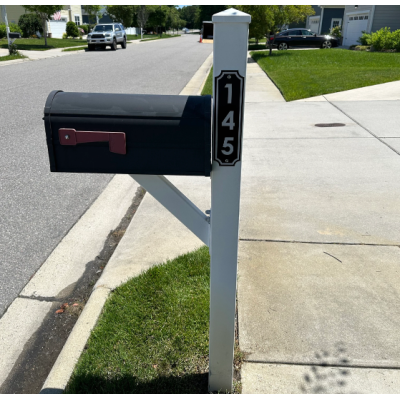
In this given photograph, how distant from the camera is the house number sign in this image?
5.31ft

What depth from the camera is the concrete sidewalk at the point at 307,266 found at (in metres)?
2.32

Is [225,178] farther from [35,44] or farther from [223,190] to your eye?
[35,44]

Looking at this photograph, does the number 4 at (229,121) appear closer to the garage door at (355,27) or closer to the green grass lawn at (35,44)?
the garage door at (355,27)

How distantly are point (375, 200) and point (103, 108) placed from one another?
11.5ft

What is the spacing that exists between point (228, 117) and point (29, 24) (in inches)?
1899

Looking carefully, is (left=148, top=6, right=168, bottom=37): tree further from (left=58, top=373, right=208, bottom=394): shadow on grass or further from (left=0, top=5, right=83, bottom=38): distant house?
(left=58, top=373, right=208, bottom=394): shadow on grass

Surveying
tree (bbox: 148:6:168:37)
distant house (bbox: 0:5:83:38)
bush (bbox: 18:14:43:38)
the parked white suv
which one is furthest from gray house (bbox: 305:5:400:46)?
tree (bbox: 148:6:168:37)

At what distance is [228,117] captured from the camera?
1.66 meters

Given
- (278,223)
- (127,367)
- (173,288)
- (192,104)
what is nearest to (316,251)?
(278,223)

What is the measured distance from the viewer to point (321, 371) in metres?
2.29

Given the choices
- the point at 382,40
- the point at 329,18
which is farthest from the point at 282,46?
the point at 329,18

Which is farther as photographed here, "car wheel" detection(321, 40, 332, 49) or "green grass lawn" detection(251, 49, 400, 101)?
"car wheel" detection(321, 40, 332, 49)

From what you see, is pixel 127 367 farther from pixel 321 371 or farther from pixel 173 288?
pixel 321 371

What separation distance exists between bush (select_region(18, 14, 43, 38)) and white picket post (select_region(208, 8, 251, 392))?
4764cm
